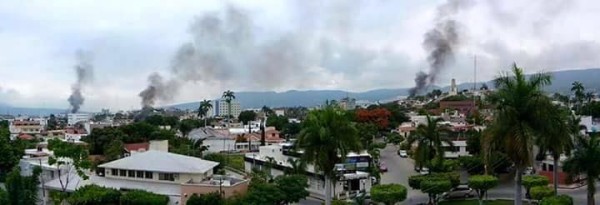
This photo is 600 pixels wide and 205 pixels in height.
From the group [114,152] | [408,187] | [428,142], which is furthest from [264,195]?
[114,152]

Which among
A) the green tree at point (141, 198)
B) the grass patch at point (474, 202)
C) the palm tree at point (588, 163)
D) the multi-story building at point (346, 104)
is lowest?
the grass patch at point (474, 202)

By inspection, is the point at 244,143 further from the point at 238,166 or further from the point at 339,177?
the point at 339,177

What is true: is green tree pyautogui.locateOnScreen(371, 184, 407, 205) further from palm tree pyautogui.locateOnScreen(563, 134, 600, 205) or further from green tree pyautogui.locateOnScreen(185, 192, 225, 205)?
palm tree pyautogui.locateOnScreen(563, 134, 600, 205)

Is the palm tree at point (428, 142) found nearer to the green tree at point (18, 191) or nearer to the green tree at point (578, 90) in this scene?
the green tree at point (18, 191)

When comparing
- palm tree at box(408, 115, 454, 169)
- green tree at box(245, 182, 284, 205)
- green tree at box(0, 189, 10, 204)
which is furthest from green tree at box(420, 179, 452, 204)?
green tree at box(0, 189, 10, 204)

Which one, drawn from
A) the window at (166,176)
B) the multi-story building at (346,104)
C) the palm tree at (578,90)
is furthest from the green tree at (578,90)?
the window at (166,176)

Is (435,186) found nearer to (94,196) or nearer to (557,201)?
(557,201)

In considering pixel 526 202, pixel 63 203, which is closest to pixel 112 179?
pixel 63 203
